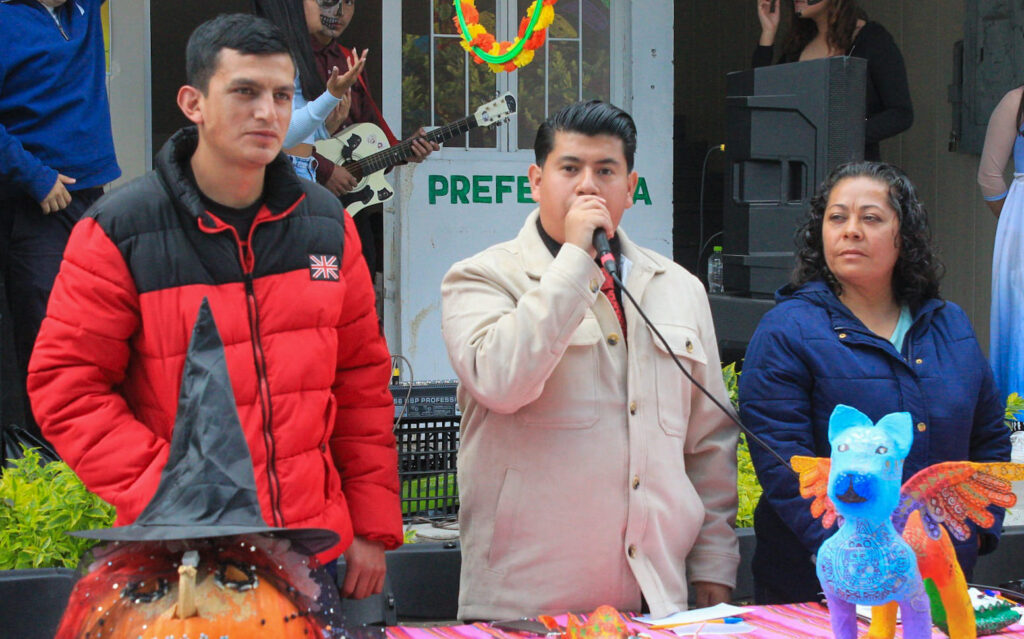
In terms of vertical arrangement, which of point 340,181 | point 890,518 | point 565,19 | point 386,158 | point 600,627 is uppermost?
point 565,19

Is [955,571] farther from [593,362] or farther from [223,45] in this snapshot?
[223,45]

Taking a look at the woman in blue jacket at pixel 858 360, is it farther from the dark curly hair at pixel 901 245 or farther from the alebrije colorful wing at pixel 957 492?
the alebrije colorful wing at pixel 957 492

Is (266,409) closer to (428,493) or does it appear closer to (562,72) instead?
→ (428,493)

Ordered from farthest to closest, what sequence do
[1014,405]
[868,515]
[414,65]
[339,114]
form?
1. [414,65]
2. [339,114]
3. [1014,405]
4. [868,515]

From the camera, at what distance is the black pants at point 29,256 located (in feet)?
12.4

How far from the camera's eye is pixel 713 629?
1947 mm

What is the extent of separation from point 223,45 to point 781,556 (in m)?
1.55

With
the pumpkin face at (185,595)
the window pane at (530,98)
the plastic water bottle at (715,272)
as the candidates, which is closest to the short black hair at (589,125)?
the pumpkin face at (185,595)

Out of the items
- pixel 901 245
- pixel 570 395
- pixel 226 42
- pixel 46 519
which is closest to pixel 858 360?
pixel 901 245

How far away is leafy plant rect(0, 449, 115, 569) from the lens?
9.02ft

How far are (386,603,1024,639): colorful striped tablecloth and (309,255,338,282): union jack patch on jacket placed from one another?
0.62 metres

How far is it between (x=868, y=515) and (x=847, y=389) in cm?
75

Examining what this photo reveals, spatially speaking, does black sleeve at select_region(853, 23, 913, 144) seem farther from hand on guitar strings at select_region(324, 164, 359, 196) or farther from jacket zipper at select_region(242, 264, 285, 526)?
→ jacket zipper at select_region(242, 264, 285, 526)

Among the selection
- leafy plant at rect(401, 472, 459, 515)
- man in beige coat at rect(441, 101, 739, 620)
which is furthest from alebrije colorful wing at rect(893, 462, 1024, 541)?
leafy plant at rect(401, 472, 459, 515)
